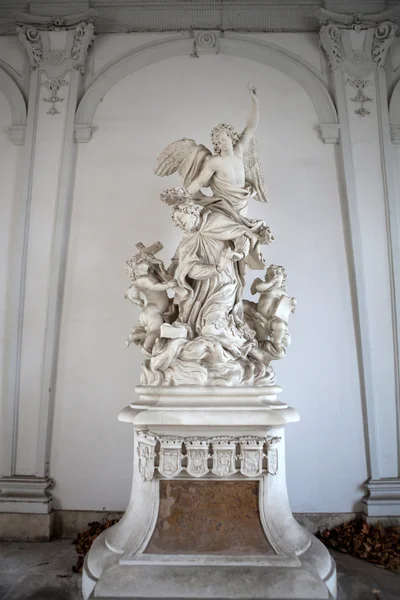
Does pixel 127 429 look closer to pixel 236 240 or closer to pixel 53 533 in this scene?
pixel 53 533

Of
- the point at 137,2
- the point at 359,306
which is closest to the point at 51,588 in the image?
the point at 359,306

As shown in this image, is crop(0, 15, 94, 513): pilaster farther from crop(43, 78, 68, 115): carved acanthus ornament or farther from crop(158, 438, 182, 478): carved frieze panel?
crop(158, 438, 182, 478): carved frieze panel

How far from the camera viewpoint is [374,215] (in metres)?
4.49

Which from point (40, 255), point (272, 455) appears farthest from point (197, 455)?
point (40, 255)

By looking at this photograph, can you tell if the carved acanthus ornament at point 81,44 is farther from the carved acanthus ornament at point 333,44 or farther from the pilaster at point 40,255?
the carved acanthus ornament at point 333,44

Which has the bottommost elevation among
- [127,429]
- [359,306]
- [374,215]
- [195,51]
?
[127,429]

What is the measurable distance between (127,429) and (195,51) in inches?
166

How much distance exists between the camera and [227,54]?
5.02m

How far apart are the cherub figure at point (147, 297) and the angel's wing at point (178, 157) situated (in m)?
0.79

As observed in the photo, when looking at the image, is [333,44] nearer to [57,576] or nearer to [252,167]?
[252,167]

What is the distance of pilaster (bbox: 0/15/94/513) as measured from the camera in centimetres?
408

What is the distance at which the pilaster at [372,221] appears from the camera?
164 inches

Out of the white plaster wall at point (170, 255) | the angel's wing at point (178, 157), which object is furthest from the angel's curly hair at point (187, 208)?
the white plaster wall at point (170, 255)

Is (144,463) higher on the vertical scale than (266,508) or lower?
higher
